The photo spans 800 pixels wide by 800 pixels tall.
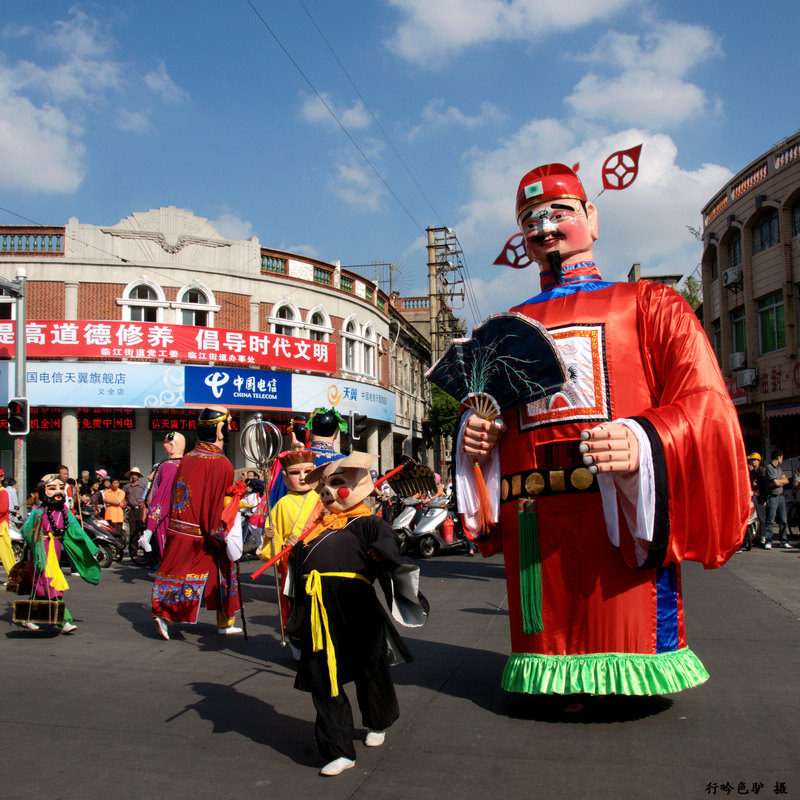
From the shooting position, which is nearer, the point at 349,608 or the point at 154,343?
the point at 349,608

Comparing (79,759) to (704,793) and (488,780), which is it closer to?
(488,780)

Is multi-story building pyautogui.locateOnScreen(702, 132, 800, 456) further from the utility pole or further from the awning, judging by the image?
the utility pole

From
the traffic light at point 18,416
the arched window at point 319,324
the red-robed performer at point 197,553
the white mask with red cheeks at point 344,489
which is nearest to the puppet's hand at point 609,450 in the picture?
the white mask with red cheeks at point 344,489

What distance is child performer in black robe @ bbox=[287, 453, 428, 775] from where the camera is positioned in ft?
11.6

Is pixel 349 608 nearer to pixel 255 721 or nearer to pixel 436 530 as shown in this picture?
pixel 255 721

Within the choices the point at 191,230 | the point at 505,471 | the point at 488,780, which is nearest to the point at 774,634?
the point at 505,471

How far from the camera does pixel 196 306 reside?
21750 millimetres

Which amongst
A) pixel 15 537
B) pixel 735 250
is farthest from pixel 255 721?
pixel 735 250

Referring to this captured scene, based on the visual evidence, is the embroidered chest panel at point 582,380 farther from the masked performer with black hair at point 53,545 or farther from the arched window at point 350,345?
the arched window at point 350,345

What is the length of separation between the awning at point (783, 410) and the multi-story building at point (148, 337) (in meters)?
12.5

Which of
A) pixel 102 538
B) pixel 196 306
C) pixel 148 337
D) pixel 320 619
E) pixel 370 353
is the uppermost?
pixel 196 306

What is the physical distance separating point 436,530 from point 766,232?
14.6 meters

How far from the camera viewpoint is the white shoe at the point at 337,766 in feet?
11.1

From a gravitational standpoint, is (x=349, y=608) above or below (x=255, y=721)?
above
